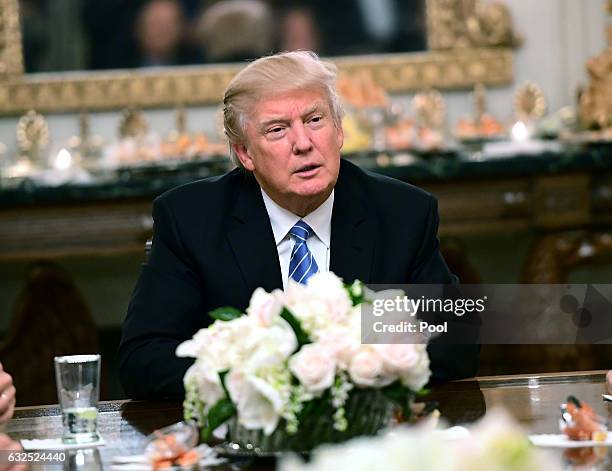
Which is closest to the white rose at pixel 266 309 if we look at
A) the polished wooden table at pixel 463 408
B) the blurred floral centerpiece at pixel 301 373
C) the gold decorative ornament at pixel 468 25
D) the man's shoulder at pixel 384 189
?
the blurred floral centerpiece at pixel 301 373

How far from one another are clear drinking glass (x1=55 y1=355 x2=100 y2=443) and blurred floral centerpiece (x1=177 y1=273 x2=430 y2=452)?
11.1 inches

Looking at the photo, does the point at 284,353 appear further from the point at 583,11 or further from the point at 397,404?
the point at 583,11

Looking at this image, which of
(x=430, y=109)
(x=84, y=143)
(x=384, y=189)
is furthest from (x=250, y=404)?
(x=430, y=109)

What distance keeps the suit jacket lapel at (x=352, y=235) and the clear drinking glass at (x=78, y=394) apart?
892 mm

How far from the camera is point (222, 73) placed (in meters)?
7.79

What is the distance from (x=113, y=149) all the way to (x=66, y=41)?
1.82 meters

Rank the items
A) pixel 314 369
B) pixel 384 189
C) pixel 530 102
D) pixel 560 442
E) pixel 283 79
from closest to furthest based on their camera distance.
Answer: pixel 314 369, pixel 560 442, pixel 283 79, pixel 384 189, pixel 530 102

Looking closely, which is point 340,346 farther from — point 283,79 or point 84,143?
point 84,143

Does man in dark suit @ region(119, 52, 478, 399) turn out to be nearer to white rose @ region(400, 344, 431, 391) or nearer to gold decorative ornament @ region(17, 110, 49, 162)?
white rose @ region(400, 344, 431, 391)

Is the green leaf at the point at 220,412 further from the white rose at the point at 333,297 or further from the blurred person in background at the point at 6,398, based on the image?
the blurred person in background at the point at 6,398

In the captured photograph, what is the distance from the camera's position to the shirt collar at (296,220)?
2.93m

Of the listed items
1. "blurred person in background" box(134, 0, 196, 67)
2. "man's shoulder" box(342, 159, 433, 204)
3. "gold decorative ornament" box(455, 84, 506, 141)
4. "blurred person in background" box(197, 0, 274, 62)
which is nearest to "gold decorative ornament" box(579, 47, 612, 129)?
"gold decorative ornament" box(455, 84, 506, 141)

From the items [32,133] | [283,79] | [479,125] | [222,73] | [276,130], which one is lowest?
[479,125]

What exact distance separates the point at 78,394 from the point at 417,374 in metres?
0.59
